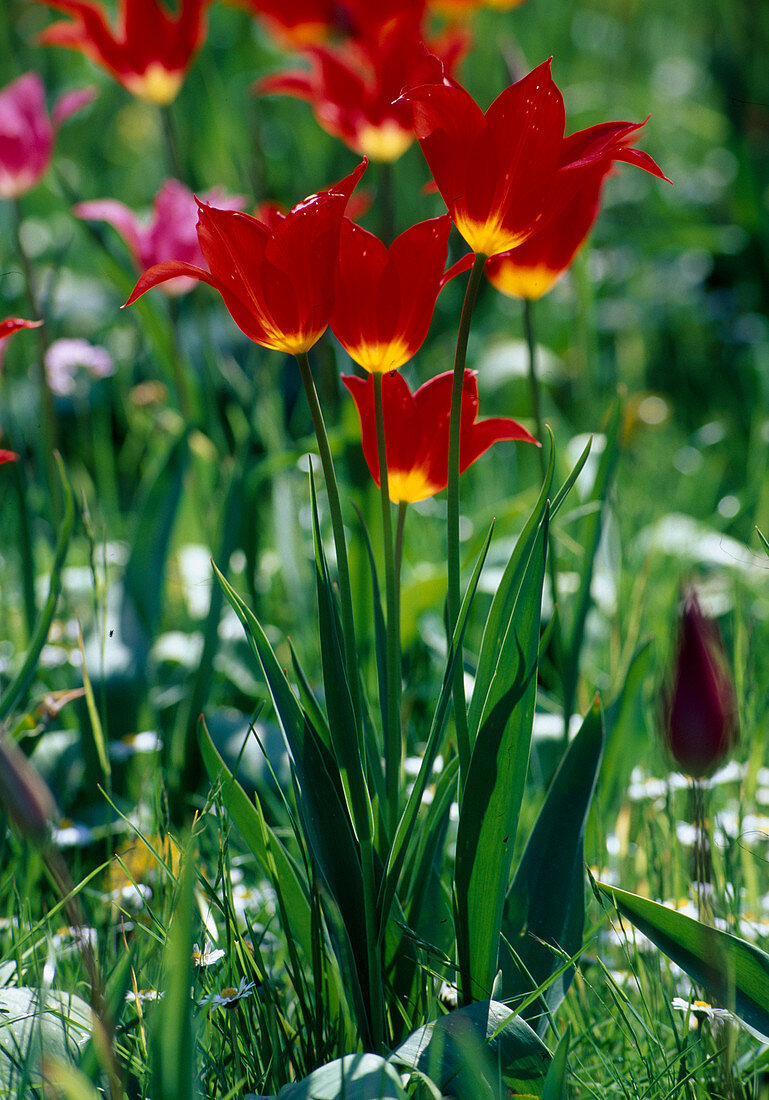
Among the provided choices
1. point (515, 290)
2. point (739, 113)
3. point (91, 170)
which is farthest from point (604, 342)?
point (515, 290)

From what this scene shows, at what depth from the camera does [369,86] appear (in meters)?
1.34

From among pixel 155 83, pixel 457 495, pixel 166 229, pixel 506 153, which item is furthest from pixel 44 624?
pixel 155 83

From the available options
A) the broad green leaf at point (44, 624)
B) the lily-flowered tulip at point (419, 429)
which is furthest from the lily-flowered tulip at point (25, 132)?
the lily-flowered tulip at point (419, 429)

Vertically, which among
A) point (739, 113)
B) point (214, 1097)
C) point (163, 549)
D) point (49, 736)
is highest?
point (739, 113)

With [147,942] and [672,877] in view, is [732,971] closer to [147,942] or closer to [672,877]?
[672,877]

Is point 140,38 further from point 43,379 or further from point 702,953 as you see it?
point 702,953

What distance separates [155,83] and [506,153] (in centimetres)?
119

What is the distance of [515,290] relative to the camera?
3.04 feet

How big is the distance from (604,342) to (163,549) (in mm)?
1875

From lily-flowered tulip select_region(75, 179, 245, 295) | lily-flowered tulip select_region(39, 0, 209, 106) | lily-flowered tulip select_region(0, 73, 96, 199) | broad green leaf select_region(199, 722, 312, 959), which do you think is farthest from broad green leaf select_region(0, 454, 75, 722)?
lily-flowered tulip select_region(39, 0, 209, 106)

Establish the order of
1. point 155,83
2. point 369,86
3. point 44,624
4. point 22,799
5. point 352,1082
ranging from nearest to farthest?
1. point 22,799
2. point 352,1082
3. point 44,624
4. point 369,86
5. point 155,83

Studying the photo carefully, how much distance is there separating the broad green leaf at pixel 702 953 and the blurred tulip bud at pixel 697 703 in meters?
0.14

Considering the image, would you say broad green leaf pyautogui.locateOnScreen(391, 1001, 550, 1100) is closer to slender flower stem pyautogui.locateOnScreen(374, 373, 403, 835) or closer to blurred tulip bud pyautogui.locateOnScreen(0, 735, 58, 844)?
slender flower stem pyautogui.locateOnScreen(374, 373, 403, 835)

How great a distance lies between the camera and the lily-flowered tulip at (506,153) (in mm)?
597
